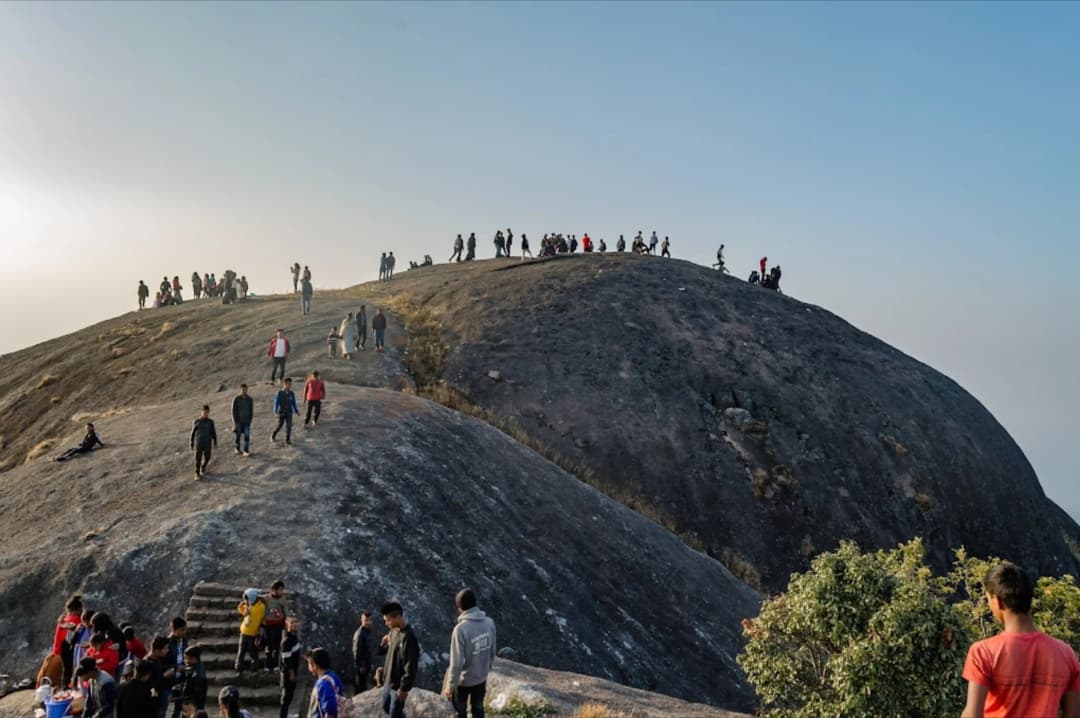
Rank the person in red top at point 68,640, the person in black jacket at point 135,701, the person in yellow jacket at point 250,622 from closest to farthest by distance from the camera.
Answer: the person in black jacket at point 135,701, the person in red top at point 68,640, the person in yellow jacket at point 250,622

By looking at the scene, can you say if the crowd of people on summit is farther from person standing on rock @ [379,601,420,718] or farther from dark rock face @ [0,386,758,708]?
dark rock face @ [0,386,758,708]

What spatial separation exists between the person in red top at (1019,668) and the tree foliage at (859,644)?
592 centimetres

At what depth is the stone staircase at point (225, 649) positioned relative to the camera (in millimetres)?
13539

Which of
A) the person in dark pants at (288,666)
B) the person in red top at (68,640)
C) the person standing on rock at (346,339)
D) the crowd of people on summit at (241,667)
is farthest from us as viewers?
the person standing on rock at (346,339)

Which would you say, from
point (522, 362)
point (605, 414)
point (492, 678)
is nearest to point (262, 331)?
point (522, 362)

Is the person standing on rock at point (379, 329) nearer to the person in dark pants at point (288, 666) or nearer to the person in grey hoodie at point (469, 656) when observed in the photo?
the person in dark pants at point (288, 666)

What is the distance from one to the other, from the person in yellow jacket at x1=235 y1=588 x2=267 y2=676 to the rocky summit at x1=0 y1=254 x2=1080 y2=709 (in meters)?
1.24

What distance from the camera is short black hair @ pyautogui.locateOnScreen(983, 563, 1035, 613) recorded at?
17.7 ft

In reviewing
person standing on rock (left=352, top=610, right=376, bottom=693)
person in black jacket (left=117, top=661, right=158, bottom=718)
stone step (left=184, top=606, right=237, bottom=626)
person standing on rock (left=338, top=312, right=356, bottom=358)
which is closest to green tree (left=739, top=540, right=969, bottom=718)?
person standing on rock (left=352, top=610, right=376, bottom=693)

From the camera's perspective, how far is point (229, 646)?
573 inches

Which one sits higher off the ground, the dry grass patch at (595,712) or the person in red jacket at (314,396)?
the person in red jacket at (314,396)

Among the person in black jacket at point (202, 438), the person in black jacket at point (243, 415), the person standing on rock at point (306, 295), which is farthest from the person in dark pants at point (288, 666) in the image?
the person standing on rock at point (306, 295)

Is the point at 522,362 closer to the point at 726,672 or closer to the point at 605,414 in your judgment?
the point at 605,414

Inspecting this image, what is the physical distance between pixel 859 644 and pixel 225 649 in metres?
11.3
